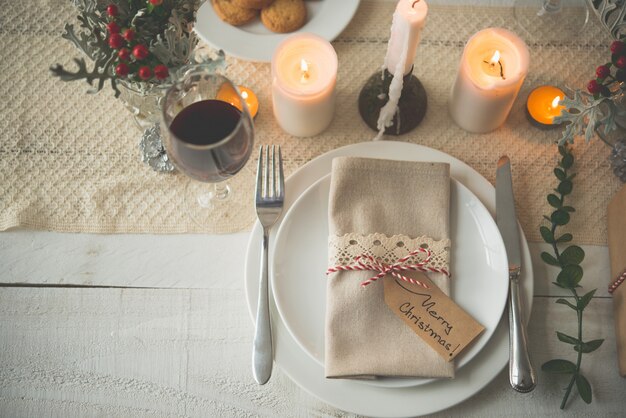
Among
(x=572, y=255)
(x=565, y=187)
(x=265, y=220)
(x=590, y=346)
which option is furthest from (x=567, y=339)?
(x=265, y=220)

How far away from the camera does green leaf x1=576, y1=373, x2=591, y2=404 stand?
804mm

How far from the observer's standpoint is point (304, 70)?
2.78 ft

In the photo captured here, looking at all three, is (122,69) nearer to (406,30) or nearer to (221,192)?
(221,192)

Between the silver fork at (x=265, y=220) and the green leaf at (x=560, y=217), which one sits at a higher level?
the green leaf at (x=560, y=217)

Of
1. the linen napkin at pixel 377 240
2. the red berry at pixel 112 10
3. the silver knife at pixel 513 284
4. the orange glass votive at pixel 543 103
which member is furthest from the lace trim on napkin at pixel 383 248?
the red berry at pixel 112 10

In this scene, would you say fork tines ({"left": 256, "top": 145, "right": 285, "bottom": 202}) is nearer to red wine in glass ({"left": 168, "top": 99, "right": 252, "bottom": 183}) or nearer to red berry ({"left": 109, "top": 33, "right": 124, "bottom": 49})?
red wine in glass ({"left": 168, "top": 99, "right": 252, "bottom": 183})

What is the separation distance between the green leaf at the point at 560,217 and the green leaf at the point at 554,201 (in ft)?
0.04

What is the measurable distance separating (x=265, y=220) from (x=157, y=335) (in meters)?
0.27

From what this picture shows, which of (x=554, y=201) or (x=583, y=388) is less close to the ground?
(x=554, y=201)

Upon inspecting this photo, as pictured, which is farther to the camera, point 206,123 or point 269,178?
point 269,178

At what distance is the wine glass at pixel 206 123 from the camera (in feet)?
2.29

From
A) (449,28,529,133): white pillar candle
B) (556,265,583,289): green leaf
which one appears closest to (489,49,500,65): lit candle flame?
(449,28,529,133): white pillar candle

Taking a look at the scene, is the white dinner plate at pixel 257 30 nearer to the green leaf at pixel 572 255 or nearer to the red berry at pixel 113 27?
the red berry at pixel 113 27

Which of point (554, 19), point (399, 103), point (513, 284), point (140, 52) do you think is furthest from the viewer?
point (554, 19)
